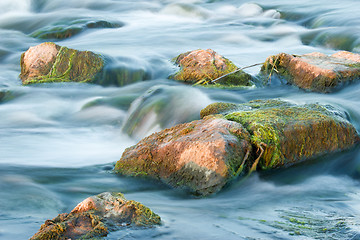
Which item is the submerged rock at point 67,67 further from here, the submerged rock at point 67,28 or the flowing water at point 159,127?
the submerged rock at point 67,28

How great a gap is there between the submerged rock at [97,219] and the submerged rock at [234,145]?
1006mm

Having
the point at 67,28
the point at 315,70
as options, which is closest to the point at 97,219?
the point at 315,70

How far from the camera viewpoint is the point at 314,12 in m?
13.6

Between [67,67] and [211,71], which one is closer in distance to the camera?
[211,71]

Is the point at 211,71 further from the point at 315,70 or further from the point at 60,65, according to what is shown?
A: the point at 60,65

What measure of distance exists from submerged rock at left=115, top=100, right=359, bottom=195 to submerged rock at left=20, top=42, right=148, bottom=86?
3551 mm

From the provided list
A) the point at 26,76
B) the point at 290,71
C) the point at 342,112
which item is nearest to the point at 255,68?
the point at 290,71

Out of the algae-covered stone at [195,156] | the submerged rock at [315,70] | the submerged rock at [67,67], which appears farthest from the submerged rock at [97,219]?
the submerged rock at [67,67]

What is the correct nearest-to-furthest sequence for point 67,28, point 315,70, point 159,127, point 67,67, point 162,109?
point 159,127
point 162,109
point 315,70
point 67,67
point 67,28

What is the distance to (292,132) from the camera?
14.1 feet

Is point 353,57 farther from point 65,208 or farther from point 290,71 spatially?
point 65,208

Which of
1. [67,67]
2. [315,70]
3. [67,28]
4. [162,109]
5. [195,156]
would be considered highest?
[67,28]

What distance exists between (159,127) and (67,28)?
7.50 meters

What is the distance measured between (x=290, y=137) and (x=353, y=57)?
3.83m
